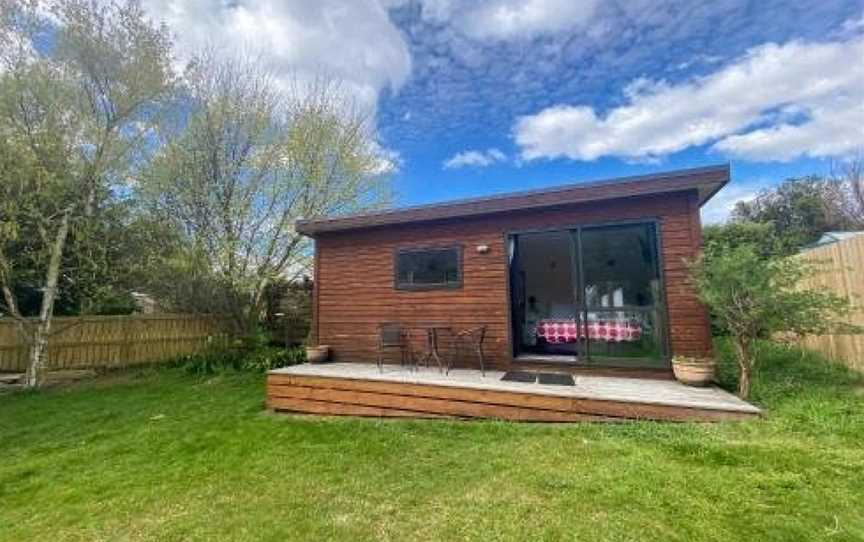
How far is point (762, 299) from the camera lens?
166 inches

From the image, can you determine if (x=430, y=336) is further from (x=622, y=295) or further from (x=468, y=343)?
(x=622, y=295)

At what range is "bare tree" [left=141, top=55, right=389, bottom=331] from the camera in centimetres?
912

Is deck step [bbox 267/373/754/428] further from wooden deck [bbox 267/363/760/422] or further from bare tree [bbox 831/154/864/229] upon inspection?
bare tree [bbox 831/154/864/229]

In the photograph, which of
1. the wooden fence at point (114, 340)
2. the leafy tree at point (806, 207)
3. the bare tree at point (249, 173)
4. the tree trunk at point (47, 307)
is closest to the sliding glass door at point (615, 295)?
the bare tree at point (249, 173)

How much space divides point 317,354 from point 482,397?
11.1 ft

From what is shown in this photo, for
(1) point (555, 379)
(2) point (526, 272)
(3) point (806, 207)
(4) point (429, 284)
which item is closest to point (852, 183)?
(3) point (806, 207)

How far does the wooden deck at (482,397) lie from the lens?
399 centimetres

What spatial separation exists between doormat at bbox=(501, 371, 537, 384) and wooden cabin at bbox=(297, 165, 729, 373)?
10.3 inches

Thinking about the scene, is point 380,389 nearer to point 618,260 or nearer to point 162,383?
point 618,260

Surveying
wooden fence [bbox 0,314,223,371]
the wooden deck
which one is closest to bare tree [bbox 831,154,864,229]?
the wooden deck

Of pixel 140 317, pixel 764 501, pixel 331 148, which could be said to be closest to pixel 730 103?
pixel 331 148

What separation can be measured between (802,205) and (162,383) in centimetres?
2044

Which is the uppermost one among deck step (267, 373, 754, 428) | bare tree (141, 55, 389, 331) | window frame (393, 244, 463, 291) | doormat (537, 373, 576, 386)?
bare tree (141, 55, 389, 331)

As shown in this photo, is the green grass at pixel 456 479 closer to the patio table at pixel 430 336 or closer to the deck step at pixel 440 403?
the deck step at pixel 440 403
